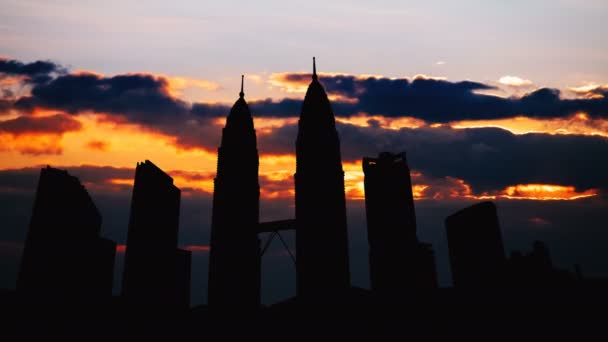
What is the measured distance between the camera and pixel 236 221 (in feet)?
171

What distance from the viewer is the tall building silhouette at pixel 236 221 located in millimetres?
49094

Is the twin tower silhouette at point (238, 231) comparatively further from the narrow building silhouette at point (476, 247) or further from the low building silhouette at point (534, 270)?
the low building silhouette at point (534, 270)

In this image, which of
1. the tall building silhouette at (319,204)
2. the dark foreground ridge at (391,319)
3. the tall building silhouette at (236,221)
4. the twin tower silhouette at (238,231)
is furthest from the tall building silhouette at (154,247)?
the tall building silhouette at (319,204)

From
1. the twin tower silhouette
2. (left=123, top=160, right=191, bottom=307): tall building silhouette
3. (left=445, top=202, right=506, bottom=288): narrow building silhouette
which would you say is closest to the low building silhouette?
(left=445, top=202, right=506, bottom=288): narrow building silhouette

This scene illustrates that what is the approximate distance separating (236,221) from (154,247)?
58.3 feet

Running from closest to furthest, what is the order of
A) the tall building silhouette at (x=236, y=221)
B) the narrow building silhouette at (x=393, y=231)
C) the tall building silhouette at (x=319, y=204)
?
the narrow building silhouette at (x=393, y=231) → the tall building silhouette at (x=319, y=204) → the tall building silhouette at (x=236, y=221)

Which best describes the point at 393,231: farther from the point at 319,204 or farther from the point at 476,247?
the point at 476,247

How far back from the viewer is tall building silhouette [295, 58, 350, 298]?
1818 inches

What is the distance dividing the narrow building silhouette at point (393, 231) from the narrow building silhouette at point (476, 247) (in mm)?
9374

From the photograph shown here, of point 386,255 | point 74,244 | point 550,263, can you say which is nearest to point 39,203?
point 74,244

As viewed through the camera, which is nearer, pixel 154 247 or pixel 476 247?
pixel 476 247

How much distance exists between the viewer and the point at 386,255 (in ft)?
143

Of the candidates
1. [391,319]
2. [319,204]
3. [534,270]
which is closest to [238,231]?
[319,204]

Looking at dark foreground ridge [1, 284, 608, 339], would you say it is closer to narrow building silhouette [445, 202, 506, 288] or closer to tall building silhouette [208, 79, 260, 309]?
narrow building silhouette [445, 202, 506, 288]
